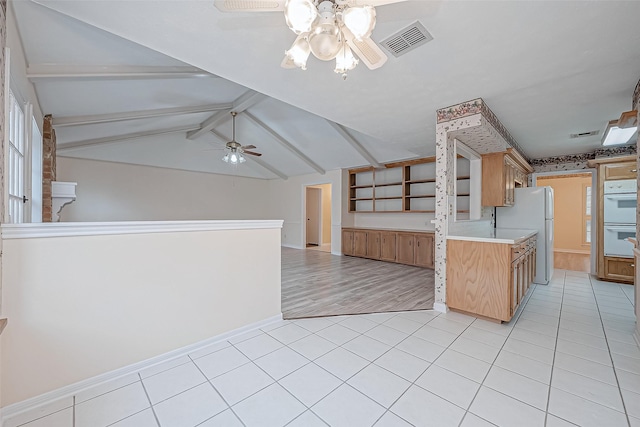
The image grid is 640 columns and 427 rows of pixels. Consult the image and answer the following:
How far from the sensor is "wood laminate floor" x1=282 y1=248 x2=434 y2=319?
3.06 m

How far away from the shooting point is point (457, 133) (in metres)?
3.06

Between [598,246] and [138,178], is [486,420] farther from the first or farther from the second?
[138,178]

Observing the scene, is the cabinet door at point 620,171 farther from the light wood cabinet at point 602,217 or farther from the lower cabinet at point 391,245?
the lower cabinet at point 391,245

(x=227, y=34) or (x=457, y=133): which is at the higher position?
(x=227, y=34)

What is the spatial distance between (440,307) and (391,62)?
2.61m

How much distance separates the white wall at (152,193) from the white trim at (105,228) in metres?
6.04

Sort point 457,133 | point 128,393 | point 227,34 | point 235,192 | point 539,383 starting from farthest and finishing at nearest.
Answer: point 235,192, point 457,133, point 227,34, point 539,383, point 128,393

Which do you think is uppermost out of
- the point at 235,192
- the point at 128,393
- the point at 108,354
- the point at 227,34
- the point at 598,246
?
the point at 227,34

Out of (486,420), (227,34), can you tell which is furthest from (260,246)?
(486,420)

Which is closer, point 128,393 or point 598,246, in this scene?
point 128,393

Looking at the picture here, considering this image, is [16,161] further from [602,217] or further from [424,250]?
[602,217]

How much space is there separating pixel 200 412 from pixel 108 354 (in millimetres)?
814

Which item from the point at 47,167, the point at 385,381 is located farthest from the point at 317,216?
the point at 385,381

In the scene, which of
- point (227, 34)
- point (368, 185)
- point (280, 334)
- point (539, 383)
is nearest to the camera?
point (539, 383)
